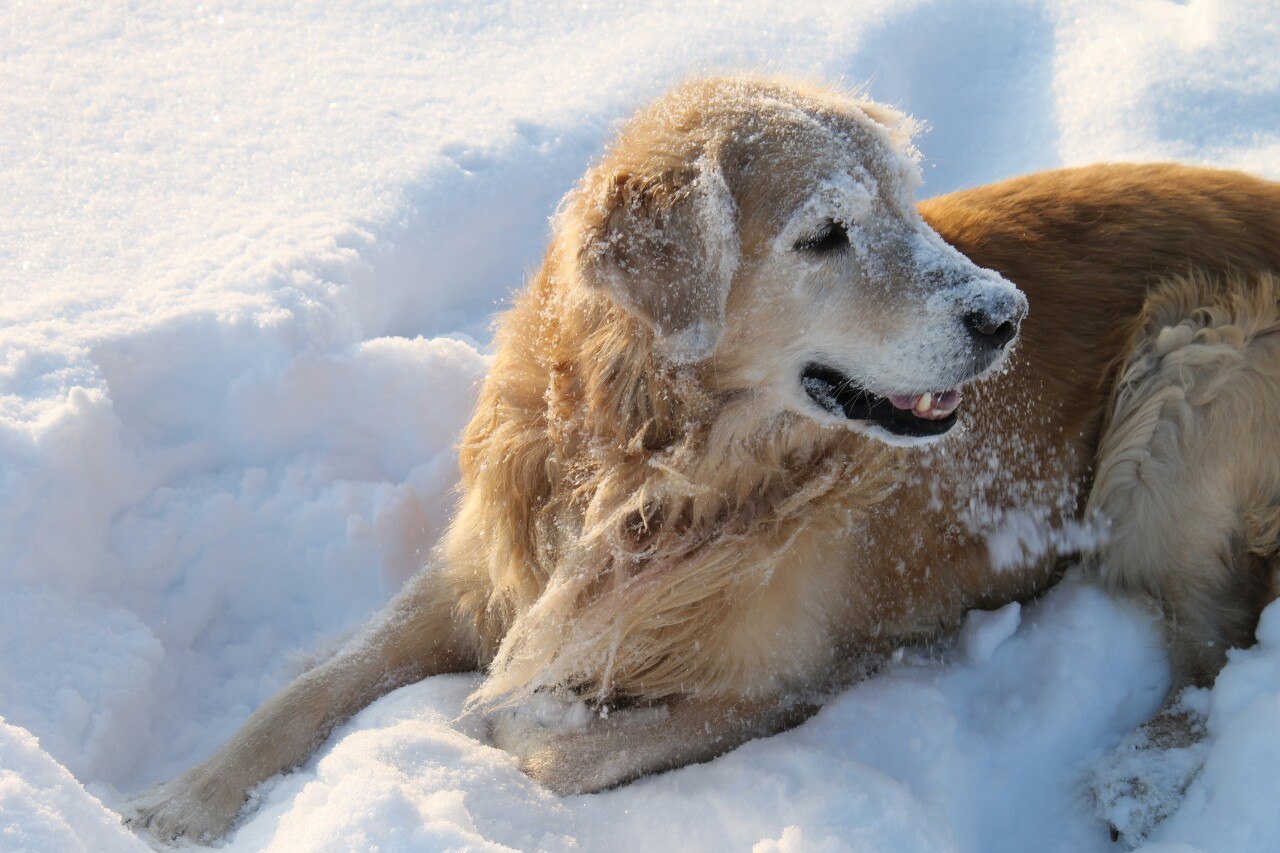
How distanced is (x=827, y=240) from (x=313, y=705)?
5.78ft

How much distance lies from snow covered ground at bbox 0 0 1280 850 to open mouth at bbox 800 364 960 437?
2.54 feet

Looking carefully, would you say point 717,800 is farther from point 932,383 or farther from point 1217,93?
point 1217,93

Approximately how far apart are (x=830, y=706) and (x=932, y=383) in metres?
0.94

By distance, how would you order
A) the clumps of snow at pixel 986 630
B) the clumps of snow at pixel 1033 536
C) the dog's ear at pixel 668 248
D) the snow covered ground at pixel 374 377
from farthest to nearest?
the clumps of snow at pixel 1033 536
the clumps of snow at pixel 986 630
the snow covered ground at pixel 374 377
the dog's ear at pixel 668 248

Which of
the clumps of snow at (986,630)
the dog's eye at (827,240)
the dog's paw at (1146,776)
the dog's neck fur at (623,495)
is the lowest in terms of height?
the dog's paw at (1146,776)

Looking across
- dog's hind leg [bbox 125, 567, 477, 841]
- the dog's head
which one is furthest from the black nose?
dog's hind leg [bbox 125, 567, 477, 841]

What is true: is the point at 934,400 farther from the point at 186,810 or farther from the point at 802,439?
the point at 186,810

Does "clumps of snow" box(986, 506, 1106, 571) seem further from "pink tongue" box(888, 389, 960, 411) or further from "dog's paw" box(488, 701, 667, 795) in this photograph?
"dog's paw" box(488, 701, 667, 795)

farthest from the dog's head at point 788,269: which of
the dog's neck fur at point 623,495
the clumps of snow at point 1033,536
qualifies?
the clumps of snow at point 1033,536

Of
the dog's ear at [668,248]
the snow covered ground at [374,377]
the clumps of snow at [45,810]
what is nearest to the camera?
the clumps of snow at [45,810]

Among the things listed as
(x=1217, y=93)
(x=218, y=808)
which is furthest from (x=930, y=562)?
(x=1217, y=93)

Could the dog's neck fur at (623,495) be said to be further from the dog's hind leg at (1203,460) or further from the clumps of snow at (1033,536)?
the dog's hind leg at (1203,460)

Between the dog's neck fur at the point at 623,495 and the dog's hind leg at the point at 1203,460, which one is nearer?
the dog's neck fur at the point at 623,495

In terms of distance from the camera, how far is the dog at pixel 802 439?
2.34 meters
